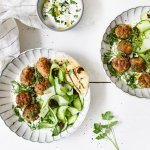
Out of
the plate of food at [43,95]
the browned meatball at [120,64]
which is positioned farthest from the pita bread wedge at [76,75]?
the browned meatball at [120,64]

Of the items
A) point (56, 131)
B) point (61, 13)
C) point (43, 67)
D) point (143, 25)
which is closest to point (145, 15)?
point (143, 25)

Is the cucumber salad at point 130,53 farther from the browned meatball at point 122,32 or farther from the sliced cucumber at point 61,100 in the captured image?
the sliced cucumber at point 61,100

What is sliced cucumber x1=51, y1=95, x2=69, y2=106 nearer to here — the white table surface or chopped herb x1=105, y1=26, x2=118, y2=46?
the white table surface

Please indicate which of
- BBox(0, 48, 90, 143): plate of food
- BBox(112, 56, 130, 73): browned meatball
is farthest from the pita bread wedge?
BBox(112, 56, 130, 73): browned meatball

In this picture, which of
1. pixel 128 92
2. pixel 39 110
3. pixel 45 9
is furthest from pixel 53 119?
pixel 45 9

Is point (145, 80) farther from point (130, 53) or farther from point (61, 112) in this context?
point (61, 112)

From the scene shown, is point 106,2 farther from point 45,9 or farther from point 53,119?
point 53,119
